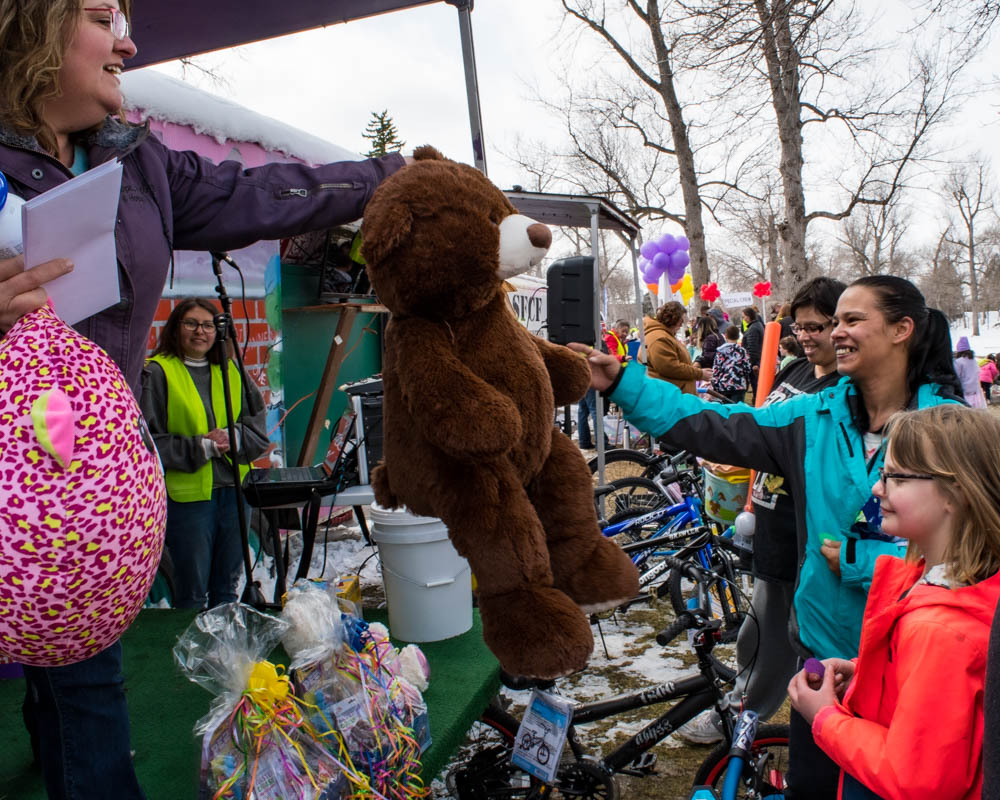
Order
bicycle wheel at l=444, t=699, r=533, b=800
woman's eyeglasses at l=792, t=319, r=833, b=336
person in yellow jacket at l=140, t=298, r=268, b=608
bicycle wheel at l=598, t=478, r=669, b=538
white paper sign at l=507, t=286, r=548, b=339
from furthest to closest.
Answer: white paper sign at l=507, t=286, r=548, b=339, bicycle wheel at l=598, t=478, r=669, b=538, person in yellow jacket at l=140, t=298, r=268, b=608, woman's eyeglasses at l=792, t=319, r=833, b=336, bicycle wheel at l=444, t=699, r=533, b=800

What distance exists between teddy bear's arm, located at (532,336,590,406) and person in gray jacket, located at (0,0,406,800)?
0.48m

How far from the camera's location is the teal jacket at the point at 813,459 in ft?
6.84

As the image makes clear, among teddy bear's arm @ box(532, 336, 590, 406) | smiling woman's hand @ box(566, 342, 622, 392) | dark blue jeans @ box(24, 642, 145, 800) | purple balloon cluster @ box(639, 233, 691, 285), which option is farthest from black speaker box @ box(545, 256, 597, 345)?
purple balloon cluster @ box(639, 233, 691, 285)

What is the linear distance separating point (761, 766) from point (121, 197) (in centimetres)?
274

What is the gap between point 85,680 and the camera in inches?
52.9

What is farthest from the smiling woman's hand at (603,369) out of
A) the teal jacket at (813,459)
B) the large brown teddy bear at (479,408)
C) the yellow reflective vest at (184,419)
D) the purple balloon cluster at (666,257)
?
the purple balloon cluster at (666,257)

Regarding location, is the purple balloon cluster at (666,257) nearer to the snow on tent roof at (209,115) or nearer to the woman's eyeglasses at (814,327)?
the snow on tent roof at (209,115)

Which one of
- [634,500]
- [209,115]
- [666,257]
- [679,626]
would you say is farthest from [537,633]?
[666,257]

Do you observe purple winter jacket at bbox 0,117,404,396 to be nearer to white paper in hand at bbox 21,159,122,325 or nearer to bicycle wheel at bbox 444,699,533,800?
white paper in hand at bbox 21,159,122,325

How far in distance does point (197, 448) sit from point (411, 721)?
1.99 m

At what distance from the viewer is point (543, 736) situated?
7.71 feet

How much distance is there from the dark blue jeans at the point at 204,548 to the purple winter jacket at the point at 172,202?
229 centimetres

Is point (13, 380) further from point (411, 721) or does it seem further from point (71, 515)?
point (411, 721)

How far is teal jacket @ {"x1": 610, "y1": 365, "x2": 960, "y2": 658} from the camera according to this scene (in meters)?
2.08
